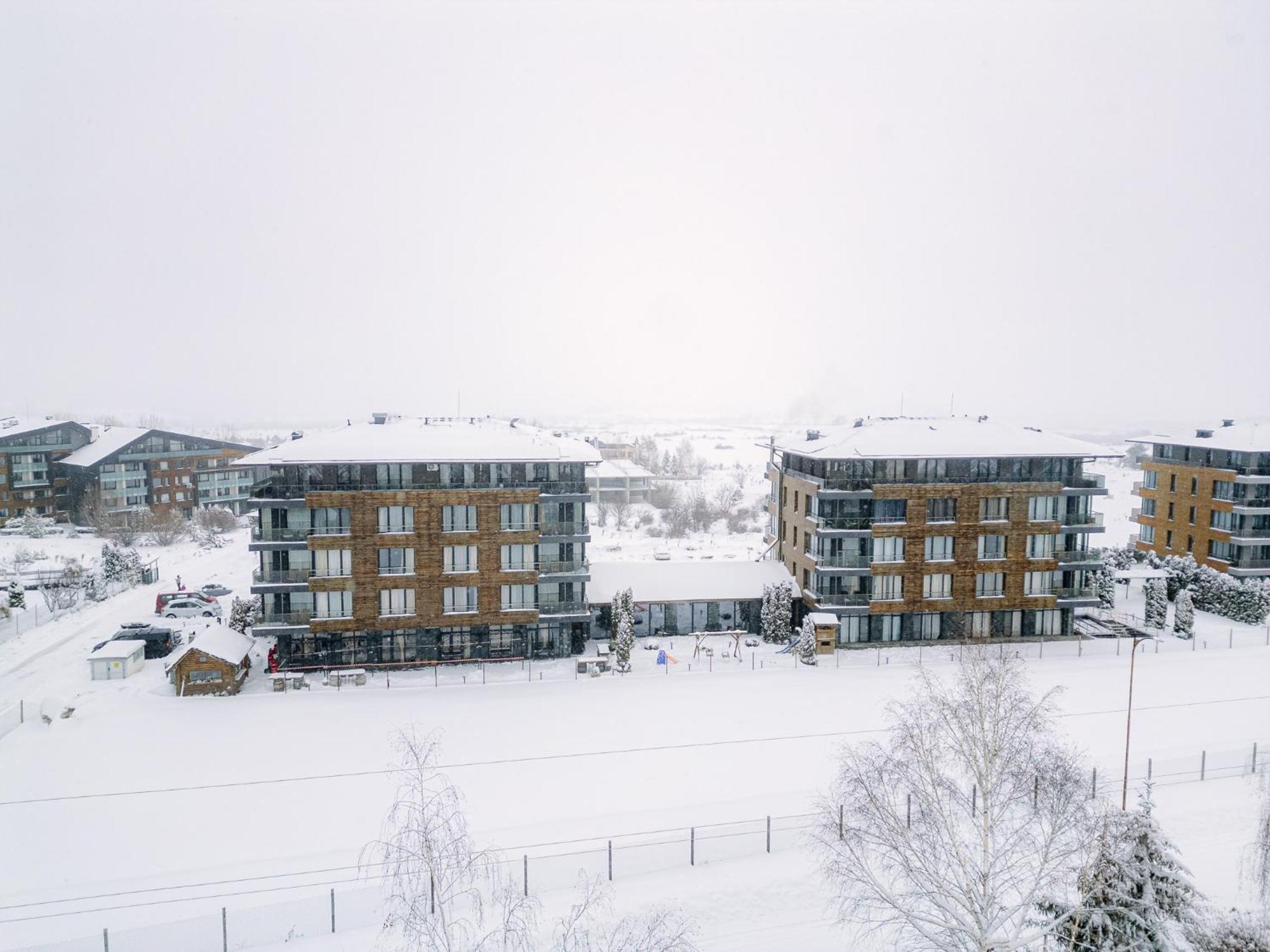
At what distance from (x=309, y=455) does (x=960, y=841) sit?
35663 mm

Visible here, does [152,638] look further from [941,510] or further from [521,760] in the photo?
[941,510]

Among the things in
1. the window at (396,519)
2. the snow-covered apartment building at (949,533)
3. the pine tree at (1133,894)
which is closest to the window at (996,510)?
the snow-covered apartment building at (949,533)

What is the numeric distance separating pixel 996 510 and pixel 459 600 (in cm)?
3230

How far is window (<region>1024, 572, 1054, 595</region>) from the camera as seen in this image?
49062mm

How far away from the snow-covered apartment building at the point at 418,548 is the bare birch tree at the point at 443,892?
19562 millimetres

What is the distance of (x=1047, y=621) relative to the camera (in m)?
49.8

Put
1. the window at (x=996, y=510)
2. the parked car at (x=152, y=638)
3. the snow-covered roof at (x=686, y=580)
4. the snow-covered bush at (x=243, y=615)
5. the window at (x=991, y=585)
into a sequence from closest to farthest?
the parked car at (x=152, y=638) < the snow-covered bush at (x=243, y=615) < the window at (x=996, y=510) < the window at (x=991, y=585) < the snow-covered roof at (x=686, y=580)

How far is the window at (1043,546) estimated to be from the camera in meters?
48.9

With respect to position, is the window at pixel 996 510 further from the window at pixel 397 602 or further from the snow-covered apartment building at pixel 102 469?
the snow-covered apartment building at pixel 102 469

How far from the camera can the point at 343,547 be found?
142 feet

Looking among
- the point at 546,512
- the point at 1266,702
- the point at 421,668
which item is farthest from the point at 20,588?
the point at 1266,702

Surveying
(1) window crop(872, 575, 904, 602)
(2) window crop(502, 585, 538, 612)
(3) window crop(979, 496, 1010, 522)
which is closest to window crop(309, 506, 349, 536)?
(2) window crop(502, 585, 538, 612)

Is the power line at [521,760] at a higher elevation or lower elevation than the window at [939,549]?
lower

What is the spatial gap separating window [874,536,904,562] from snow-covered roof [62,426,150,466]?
282 feet
